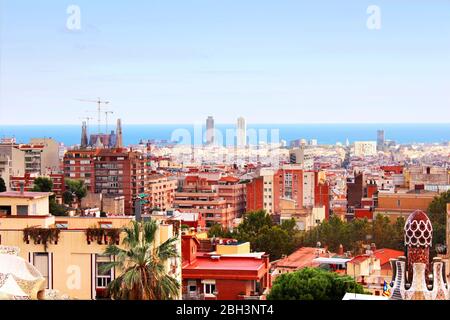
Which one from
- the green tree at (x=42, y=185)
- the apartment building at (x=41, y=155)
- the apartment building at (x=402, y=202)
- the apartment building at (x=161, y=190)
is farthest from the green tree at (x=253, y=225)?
the apartment building at (x=41, y=155)

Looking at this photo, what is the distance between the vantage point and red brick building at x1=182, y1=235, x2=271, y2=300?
4604 mm

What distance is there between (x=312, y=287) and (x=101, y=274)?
1.65 metres

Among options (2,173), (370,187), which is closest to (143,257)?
(370,187)

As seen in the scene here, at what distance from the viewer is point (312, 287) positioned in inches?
193

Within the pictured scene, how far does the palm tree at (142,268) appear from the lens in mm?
2879

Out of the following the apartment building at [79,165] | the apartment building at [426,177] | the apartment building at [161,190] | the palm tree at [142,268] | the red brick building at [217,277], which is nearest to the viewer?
the palm tree at [142,268]

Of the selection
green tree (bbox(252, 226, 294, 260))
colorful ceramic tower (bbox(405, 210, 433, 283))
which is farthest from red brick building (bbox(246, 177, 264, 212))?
colorful ceramic tower (bbox(405, 210, 433, 283))

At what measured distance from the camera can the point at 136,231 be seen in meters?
3.20

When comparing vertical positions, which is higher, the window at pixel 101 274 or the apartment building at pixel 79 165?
the apartment building at pixel 79 165

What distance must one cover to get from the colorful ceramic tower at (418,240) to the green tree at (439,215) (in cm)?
487

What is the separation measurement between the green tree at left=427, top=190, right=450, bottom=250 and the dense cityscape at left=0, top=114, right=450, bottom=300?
28 millimetres

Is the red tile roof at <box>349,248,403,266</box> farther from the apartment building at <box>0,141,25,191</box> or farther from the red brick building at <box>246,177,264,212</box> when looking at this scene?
the apartment building at <box>0,141,25,191</box>

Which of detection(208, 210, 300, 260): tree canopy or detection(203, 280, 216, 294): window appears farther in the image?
detection(208, 210, 300, 260): tree canopy

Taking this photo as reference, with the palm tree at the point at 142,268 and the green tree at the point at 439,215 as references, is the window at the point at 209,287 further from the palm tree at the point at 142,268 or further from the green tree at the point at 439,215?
the green tree at the point at 439,215
